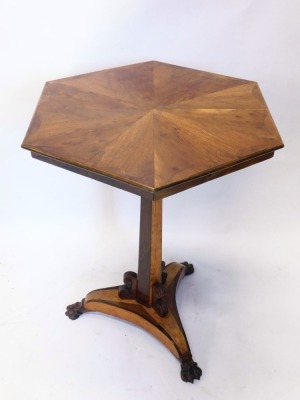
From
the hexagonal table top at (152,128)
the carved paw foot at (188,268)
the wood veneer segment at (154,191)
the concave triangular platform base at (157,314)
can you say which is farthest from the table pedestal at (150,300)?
Answer: the wood veneer segment at (154,191)

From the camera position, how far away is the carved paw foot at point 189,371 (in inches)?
69.9

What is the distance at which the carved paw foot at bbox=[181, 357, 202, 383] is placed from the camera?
1.78 m

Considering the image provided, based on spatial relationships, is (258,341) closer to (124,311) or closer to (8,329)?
(124,311)

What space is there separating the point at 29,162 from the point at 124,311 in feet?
2.79

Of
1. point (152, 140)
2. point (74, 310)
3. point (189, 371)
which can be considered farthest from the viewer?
point (74, 310)

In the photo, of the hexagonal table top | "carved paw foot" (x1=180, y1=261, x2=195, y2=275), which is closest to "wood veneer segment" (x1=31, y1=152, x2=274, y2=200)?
the hexagonal table top

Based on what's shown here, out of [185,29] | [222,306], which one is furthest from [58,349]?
[185,29]

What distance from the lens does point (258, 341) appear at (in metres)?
1.93

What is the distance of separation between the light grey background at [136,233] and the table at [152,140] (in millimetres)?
112

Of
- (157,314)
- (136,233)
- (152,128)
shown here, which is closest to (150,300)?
(157,314)

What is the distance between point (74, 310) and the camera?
2029 millimetres

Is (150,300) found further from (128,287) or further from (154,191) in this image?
(154,191)

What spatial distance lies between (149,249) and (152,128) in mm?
534

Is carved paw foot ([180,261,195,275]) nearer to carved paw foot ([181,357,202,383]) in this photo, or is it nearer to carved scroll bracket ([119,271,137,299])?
carved scroll bracket ([119,271,137,299])
